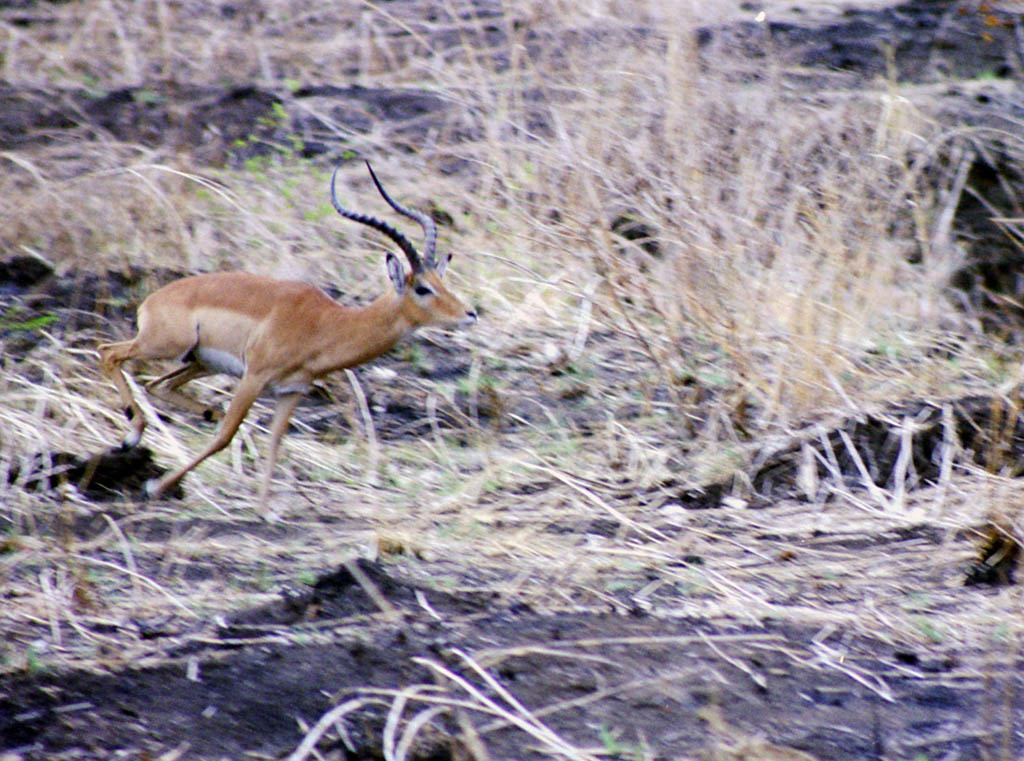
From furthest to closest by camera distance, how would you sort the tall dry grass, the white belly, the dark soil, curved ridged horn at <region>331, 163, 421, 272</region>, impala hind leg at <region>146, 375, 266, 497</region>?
the tall dry grass
the white belly
impala hind leg at <region>146, 375, 266, 497</region>
curved ridged horn at <region>331, 163, 421, 272</region>
the dark soil

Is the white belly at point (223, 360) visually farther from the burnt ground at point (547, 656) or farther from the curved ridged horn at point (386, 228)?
the curved ridged horn at point (386, 228)

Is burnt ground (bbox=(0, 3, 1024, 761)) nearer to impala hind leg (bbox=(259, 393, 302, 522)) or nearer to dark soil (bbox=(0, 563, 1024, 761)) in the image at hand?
dark soil (bbox=(0, 563, 1024, 761))

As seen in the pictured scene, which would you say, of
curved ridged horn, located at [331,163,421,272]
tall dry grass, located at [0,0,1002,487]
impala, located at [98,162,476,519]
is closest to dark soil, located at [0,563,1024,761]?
impala, located at [98,162,476,519]

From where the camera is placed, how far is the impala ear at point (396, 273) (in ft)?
17.3

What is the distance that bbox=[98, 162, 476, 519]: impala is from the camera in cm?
530

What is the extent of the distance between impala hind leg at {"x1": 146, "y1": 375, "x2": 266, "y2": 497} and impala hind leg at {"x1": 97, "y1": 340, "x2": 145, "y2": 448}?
0.94ft

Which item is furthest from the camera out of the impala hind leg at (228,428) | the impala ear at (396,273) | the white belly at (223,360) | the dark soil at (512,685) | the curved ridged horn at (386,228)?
the white belly at (223,360)

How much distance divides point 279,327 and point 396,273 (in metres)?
0.55

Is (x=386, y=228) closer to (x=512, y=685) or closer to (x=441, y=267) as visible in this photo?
(x=441, y=267)

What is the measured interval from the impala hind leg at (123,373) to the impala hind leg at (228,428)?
29 centimetres

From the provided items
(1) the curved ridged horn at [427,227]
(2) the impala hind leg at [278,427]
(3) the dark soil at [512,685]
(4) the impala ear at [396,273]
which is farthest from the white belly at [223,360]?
(3) the dark soil at [512,685]

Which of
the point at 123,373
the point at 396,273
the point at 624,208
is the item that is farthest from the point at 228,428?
the point at 624,208

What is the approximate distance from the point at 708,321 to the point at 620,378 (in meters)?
0.99

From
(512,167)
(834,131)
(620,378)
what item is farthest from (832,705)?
(834,131)
